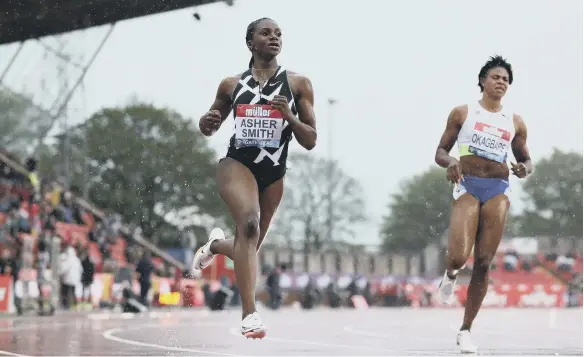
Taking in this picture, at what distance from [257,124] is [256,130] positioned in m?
0.04

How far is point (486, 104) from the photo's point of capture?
380 inches

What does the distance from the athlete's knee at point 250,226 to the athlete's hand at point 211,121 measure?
0.74 meters

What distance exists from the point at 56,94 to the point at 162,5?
54.2ft

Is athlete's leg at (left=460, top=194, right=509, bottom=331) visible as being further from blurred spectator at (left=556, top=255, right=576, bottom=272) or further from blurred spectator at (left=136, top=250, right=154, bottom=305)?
blurred spectator at (left=556, top=255, right=576, bottom=272)

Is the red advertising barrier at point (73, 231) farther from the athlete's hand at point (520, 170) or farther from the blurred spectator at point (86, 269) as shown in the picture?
the athlete's hand at point (520, 170)

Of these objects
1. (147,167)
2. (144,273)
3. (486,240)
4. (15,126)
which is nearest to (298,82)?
(486,240)

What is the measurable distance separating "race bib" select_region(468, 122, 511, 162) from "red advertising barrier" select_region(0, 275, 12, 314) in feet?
52.2

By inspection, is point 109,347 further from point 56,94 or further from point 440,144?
point 56,94

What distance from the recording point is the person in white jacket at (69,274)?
24.9 metres

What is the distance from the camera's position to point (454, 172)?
355 inches

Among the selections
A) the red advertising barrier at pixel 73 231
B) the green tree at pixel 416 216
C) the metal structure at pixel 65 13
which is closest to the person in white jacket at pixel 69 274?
the metal structure at pixel 65 13

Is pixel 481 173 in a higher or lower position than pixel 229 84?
lower

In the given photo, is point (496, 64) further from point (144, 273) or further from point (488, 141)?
point (144, 273)

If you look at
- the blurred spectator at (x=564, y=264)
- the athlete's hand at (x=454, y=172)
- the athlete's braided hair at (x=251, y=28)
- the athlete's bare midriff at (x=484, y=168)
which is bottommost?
the athlete's hand at (x=454, y=172)
